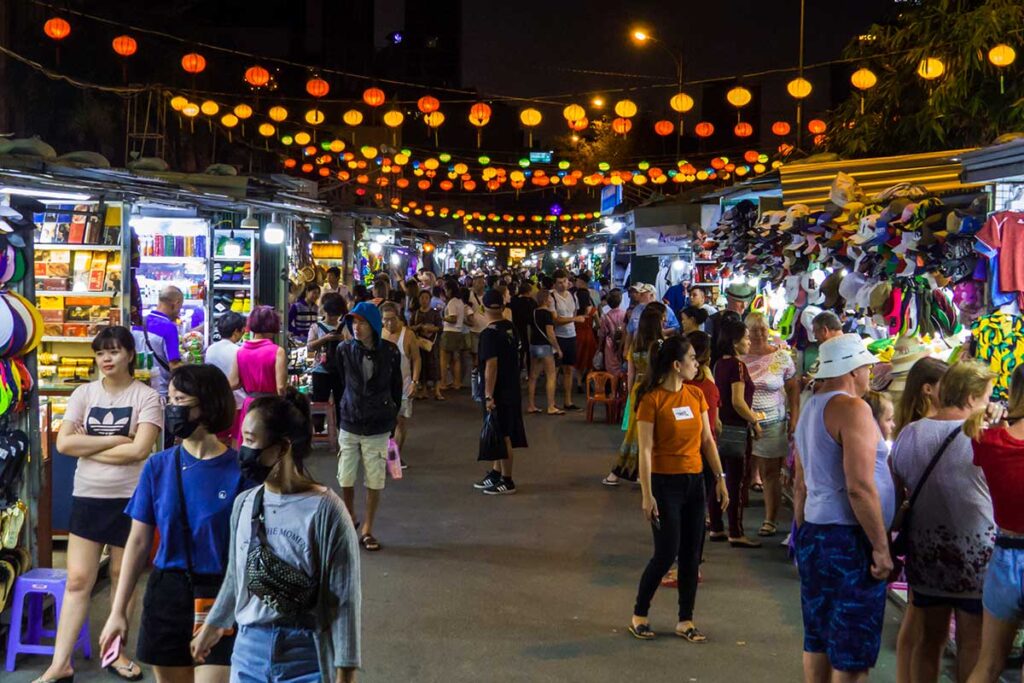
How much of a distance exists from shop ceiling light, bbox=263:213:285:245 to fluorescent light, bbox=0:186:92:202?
525cm

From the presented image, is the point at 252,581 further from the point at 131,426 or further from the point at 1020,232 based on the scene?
the point at 1020,232

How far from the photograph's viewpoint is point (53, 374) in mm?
9859

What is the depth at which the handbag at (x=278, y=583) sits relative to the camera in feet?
11.6

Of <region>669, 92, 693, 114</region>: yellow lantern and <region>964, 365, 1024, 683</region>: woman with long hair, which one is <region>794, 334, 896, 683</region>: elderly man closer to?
<region>964, 365, 1024, 683</region>: woman with long hair

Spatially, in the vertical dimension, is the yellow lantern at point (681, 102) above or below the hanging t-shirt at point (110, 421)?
above

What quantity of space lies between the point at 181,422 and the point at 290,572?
36.8 inches

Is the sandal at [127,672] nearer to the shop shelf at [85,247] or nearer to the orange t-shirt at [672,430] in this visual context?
the orange t-shirt at [672,430]

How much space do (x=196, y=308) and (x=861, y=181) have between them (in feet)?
27.1

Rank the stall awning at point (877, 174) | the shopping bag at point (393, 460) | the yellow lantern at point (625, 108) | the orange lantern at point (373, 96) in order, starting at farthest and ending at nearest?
the yellow lantern at point (625, 108) → the orange lantern at point (373, 96) → the shopping bag at point (393, 460) → the stall awning at point (877, 174)

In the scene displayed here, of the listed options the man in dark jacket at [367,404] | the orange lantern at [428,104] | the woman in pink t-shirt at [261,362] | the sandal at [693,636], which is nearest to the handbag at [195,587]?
the sandal at [693,636]

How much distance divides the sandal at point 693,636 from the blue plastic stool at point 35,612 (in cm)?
345

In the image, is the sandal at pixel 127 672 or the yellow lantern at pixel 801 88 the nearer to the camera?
the sandal at pixel 127 672

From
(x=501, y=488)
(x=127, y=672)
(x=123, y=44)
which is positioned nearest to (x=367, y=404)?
(x=501, y=488)

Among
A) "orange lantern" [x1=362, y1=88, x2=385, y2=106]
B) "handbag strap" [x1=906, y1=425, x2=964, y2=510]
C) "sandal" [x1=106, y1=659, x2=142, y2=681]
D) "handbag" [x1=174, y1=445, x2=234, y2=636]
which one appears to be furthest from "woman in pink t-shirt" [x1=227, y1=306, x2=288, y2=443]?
"orange lantern" [x1=362, y1=88, x2=385, y2=106]
